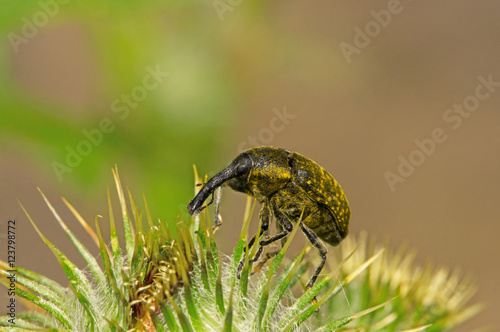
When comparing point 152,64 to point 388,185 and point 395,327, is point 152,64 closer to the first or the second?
point 395,327

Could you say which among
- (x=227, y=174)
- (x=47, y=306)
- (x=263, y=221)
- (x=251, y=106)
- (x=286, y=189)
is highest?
(x=251, y=106)

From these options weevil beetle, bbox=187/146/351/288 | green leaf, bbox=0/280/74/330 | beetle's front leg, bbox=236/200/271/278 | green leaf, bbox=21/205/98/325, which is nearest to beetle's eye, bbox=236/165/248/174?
weevil beetle, bbox=187/146/351/288

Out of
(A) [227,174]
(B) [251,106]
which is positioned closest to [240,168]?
(A) [227,174]

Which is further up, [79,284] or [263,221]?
[263,221]

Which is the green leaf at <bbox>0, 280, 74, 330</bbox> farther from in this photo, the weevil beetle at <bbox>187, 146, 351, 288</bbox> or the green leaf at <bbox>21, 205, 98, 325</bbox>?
the weevil beetle at <bbox>187, 146, 351, 288</bbox>

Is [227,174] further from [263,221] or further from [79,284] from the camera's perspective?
[79,284]

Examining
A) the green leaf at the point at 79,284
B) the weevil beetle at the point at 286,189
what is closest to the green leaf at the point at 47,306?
the green leaf at the point at 79,284
